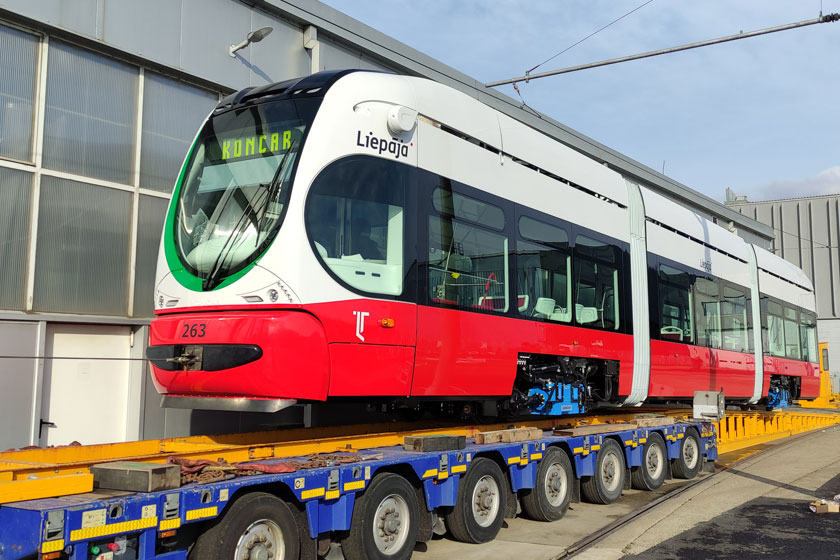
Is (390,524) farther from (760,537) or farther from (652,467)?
(652,467)

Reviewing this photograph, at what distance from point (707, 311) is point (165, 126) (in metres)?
9.48

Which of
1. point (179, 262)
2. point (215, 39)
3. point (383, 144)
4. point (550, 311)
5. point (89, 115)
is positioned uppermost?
point (215, 39)

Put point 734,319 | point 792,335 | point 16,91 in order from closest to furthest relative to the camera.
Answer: point 16,91, point 734,319, point 792,335

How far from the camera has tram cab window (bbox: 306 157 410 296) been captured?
6.59m

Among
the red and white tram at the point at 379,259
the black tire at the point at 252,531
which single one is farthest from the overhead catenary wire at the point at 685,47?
the black tire at the point at 252,531

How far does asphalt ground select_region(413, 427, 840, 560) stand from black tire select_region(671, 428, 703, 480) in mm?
626

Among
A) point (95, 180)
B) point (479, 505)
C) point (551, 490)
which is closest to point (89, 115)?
point (95, 180)

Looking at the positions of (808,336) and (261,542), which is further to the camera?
(808,336)

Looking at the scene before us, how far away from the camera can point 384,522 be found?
681 centimetres

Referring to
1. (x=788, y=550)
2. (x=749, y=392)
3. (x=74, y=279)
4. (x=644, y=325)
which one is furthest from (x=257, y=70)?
(x=749, y=392)

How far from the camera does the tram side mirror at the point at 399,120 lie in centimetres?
722

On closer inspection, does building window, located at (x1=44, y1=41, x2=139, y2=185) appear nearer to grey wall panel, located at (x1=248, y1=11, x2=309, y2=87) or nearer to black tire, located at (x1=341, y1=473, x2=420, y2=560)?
grey wall panel, located at (x1=248, y1=11, x2=309, y2=87)

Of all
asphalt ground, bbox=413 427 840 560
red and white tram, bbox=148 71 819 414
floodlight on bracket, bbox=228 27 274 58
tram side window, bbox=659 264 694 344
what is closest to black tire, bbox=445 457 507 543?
asphalt ground, bbox=413 427 840 560

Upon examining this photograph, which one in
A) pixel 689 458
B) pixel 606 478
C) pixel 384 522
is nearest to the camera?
pixel 384 522
